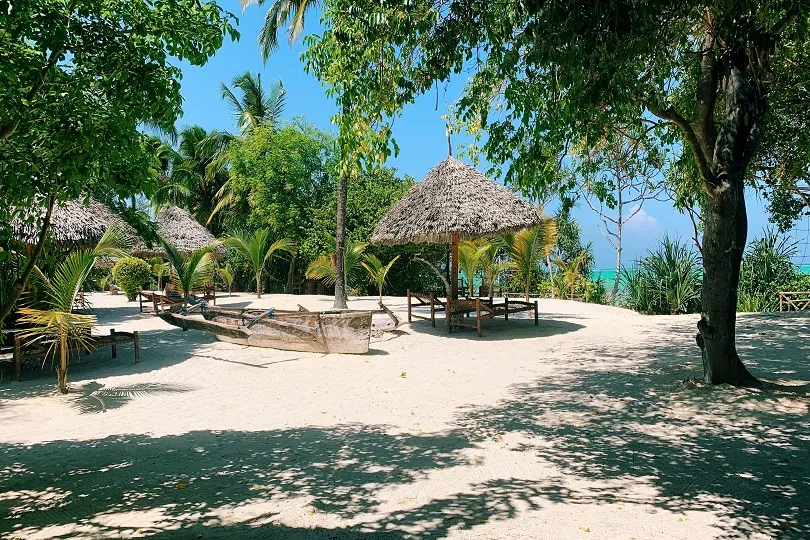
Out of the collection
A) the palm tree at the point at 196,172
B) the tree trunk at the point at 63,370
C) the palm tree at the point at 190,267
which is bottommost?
the tree trunk at the point at 63,370

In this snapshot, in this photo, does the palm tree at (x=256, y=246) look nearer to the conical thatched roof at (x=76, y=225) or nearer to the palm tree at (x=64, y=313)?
the conical thatched roof at (x=76, y=225)

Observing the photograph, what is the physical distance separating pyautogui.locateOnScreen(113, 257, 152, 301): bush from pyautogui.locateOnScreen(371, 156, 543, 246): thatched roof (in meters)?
11.9

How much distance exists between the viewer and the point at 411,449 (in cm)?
465

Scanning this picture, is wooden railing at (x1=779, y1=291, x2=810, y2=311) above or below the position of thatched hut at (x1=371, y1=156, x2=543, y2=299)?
below

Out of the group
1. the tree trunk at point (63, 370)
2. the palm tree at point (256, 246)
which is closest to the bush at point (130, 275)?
the palm tree at point (256, 246)

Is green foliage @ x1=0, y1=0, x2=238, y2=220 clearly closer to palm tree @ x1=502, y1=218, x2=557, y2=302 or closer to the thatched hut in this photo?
the thatched hut

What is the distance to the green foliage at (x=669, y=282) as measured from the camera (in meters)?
14.2

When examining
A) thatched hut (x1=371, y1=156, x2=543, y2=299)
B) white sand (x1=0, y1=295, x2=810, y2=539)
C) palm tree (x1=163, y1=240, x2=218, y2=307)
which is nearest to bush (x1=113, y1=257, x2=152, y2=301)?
palm tree (x1=163, y1=240, x2=218, y2=307)

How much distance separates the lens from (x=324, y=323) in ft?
30.3

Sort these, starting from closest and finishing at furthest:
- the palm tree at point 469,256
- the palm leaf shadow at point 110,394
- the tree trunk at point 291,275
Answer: the palm leaf shadow at point 110,394, the palm tree at point 469,256, the tree trunk at point 291,275

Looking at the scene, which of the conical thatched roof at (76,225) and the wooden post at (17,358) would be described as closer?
the wooden post at (17,358)

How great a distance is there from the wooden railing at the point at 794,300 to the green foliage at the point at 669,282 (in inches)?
72.3

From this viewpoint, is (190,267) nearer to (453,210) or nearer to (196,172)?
(453,210)

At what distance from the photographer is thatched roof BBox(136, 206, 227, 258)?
2027cm
